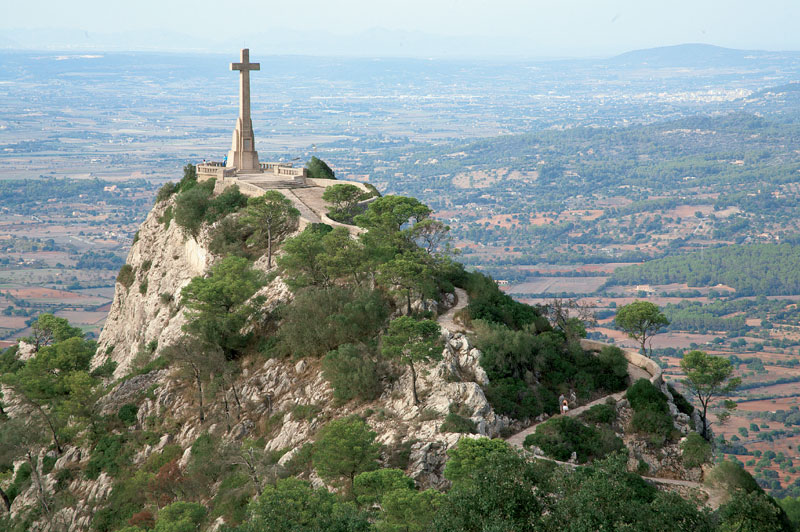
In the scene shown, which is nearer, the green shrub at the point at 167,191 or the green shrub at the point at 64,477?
the green shrub at the point at 64,477

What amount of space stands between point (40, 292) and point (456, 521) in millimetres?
143523

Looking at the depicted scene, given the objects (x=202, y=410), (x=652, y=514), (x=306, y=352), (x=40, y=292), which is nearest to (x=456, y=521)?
(x=652, y=514)

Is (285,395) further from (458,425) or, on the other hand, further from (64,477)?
(64,477)

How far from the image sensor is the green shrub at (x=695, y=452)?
114 feet

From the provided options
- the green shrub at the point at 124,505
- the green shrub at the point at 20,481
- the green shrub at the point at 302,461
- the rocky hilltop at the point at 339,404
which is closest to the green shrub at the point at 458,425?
the rocky hilltop at the point at 339,404

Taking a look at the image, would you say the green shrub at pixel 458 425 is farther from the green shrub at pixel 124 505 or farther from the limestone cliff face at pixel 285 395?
the green shrub at pixel 124 505

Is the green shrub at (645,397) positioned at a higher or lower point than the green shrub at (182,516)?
higher

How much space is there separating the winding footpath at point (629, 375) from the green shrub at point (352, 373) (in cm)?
404

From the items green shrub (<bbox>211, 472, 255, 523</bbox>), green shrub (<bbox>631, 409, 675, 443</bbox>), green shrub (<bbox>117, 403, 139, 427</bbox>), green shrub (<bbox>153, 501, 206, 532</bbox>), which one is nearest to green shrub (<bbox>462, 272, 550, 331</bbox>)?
green shrub (<bbox>631, 409, 675, 443</bbox>)

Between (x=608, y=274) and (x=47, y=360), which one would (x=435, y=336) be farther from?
(x=608, y=274)

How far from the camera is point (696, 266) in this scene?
604 feet

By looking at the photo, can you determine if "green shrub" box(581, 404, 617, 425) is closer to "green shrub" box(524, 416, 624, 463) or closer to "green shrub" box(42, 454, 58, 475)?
"green shrub" box(524, 416, 624, 463)

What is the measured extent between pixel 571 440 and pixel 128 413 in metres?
22.2

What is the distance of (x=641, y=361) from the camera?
44.1 meters
